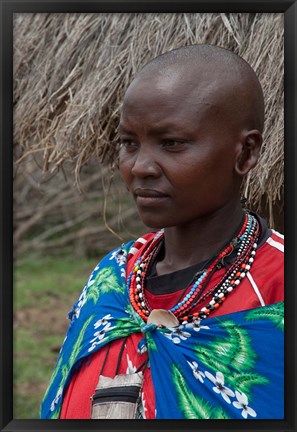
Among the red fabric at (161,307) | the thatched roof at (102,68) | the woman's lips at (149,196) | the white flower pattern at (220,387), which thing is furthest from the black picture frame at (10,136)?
the thatched roof at (102,68)

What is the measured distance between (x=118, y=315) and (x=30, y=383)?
117 inches

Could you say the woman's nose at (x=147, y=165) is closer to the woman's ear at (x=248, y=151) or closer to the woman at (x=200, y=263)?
the woman at (x=200, y=263)

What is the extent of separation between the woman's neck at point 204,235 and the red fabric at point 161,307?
0.07 m

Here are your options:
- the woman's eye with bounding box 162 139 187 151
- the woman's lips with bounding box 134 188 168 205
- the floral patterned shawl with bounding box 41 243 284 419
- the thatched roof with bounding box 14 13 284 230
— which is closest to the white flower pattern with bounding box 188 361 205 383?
the floral patterned shawl with bounding box 41 243 284 419

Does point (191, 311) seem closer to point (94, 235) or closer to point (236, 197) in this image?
point (236, 197)

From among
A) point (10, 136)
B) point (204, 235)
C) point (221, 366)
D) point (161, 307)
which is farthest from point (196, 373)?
point (10, 136)

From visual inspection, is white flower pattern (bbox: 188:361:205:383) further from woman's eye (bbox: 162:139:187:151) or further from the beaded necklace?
woman's eye (bbox: 162:139:187:151)

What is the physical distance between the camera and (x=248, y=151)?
4.88ft

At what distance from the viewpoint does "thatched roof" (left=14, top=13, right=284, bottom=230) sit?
2146mm

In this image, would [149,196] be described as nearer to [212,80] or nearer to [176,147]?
[176,147]

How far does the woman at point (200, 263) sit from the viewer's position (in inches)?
56.2

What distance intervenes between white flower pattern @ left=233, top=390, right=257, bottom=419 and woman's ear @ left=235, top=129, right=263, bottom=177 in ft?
1.51

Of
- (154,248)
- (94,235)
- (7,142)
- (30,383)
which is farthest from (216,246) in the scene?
(94,235)

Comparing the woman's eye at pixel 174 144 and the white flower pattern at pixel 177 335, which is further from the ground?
the woman's eye at pixel 174 144
